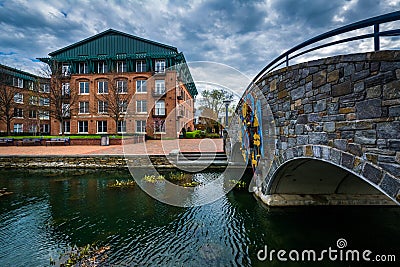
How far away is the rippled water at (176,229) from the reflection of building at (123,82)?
64.4ft

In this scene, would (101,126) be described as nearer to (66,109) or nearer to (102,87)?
(66,109)

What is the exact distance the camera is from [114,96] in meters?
24.8

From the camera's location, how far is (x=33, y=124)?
32219 millimetres

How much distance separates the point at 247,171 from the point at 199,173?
2.55 metres

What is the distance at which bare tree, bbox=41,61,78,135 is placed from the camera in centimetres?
2391

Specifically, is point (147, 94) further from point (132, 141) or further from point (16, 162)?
point (16, 162)

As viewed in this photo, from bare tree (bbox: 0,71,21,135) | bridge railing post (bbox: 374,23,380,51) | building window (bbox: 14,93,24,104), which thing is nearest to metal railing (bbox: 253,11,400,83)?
bridge railing post (bbox: 374,23,380,51)

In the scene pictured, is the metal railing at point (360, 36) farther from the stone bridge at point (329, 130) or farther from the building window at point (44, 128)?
the building window at point (44, 128)

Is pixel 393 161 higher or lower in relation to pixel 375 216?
higher

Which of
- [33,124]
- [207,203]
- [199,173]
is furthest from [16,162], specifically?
[33,124]

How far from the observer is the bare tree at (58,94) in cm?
2391

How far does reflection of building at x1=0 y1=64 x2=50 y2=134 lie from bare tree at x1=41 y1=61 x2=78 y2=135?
26.5 inches

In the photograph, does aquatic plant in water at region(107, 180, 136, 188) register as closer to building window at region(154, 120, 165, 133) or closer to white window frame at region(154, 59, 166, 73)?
building window at region(154, 120, 165, 133)

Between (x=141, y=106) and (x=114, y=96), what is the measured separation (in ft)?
12.2
